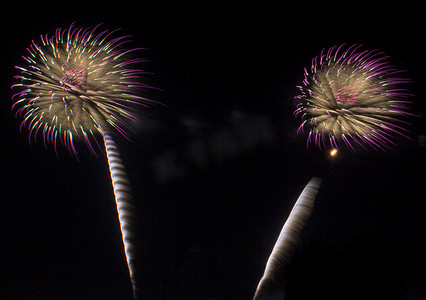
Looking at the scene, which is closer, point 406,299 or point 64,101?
point 406,299

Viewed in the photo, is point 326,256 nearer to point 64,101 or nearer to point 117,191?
point 64,101

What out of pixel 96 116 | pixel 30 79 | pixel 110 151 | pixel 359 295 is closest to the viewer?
pixel 359 295

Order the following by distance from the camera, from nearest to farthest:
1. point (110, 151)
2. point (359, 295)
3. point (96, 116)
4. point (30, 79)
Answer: point (359, 295)
point (30, 79)
point (96, 116)
point (110, 151)

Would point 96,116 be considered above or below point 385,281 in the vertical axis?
above

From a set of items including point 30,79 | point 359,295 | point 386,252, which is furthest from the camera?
point 30,79

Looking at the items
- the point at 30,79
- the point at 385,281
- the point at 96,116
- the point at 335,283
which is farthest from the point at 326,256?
the point at 30,79

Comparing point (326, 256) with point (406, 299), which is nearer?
point (406, 299)

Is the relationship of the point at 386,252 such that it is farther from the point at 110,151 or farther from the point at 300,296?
the point at 110,151

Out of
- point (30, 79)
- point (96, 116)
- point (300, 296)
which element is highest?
point (30, 79)

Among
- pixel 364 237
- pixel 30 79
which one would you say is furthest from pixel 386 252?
pixel 30 79

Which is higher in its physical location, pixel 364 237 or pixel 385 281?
pixel 364 237
